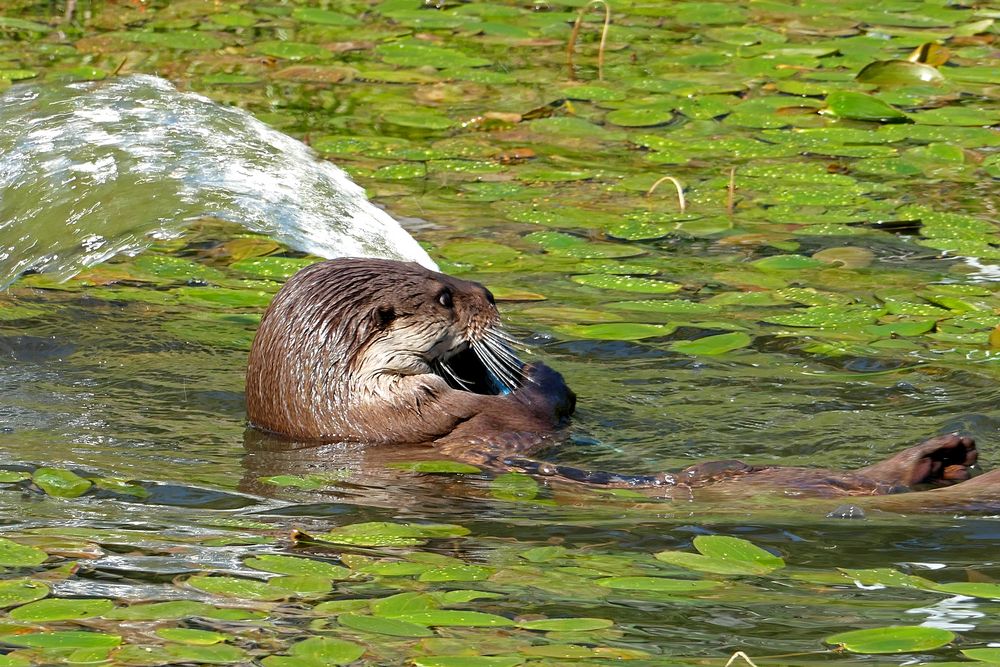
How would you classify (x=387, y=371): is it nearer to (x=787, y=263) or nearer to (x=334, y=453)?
(x=334, y=453)

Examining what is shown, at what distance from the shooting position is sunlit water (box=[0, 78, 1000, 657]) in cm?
387

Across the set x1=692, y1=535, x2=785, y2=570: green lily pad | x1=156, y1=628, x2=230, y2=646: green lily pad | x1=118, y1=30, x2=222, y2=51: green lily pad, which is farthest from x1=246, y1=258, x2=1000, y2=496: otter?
x1=118, y1=30, x2=222, y2=51: green lily pad

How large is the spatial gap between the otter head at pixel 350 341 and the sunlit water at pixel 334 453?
0.20m

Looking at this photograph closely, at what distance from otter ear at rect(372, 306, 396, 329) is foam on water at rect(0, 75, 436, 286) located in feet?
5.65

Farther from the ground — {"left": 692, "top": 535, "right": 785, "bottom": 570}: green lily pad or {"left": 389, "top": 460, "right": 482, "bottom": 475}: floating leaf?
{"left": 692, "top": 535, "right": 785, "bottom": 570}: green lily pad

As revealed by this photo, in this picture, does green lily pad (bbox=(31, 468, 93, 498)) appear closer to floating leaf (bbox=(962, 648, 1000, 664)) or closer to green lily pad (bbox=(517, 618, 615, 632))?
green lily pad (bbox=(517, 618, 615, 632))

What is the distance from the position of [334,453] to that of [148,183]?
10.3 ft

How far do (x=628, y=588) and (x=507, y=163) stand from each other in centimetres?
500

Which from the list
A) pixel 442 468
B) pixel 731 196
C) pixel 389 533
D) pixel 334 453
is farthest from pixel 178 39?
pixel 389 533

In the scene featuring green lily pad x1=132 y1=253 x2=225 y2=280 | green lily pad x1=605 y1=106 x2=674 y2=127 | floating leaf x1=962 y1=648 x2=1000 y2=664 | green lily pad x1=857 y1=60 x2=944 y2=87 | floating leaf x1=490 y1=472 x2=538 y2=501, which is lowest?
floating leaf x1=490 y1=472 x2=538 y2=501

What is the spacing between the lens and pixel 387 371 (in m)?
5.42

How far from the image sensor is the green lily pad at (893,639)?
321cm

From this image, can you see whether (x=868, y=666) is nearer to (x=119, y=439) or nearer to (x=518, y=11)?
(x=119, y=439)

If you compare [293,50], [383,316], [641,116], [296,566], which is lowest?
[296,566]
